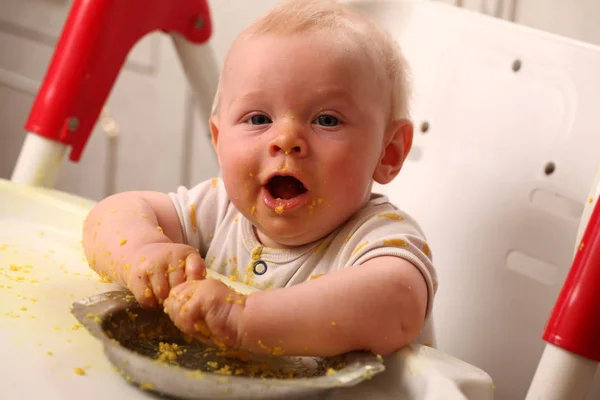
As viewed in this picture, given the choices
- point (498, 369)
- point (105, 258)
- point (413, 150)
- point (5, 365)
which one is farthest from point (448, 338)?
point (5, 365)

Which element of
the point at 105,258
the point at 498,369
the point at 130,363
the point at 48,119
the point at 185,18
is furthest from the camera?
the point at 185,18

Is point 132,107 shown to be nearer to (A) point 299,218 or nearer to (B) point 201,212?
(B) point 201,212

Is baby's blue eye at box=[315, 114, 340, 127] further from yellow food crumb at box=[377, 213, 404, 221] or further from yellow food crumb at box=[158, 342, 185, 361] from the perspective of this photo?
yellow food crumb at box=[158, 342, 185, 361]

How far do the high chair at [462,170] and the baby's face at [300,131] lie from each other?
0.15 meters

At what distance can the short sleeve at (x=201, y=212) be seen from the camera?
0.77m

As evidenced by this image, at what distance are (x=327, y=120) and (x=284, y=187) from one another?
0.06 metres

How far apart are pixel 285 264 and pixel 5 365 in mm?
270

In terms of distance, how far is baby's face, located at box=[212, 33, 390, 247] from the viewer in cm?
63

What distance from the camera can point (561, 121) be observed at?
2.68 feet

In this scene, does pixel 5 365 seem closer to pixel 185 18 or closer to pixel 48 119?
pixel 48 119

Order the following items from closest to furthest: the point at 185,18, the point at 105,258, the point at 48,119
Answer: the point at 105,258
the point at 48,119
the point at 185,18

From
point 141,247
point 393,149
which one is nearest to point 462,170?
point 393,149

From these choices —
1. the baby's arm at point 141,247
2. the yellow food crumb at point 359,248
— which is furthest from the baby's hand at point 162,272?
the yellow food crumb at point 359,248

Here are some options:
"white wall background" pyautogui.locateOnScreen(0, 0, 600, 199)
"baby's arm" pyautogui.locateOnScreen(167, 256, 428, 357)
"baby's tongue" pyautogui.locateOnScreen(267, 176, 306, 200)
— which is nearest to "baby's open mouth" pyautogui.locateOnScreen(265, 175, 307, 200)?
"baby's tongue" pyautogui.locateOnScreen(267, 176, 306, 200)
